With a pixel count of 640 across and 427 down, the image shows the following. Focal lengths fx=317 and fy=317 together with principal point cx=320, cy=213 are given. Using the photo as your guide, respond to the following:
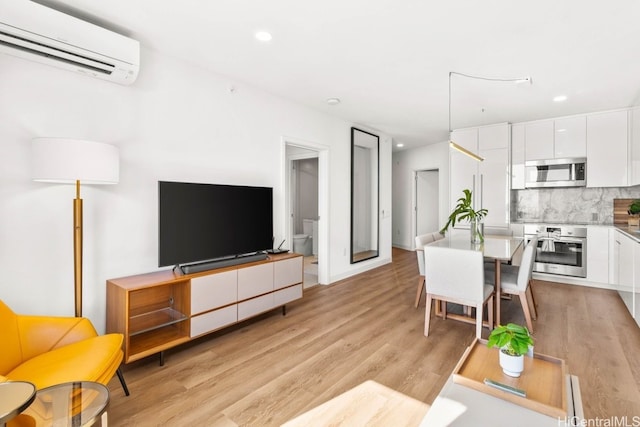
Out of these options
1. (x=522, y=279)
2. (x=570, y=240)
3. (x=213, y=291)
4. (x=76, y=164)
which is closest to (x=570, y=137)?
(x=570, y=240)

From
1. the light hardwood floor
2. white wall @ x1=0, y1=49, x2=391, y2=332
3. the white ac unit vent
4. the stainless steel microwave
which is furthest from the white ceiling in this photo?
the light hardwood floor

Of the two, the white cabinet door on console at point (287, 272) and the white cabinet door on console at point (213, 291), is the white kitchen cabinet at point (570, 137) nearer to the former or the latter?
the white cabinet door on console at point (287, 272)

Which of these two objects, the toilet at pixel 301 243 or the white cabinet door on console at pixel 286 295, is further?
the toilet at pixel 301 243

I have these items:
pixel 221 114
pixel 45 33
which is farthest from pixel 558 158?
pixel 45 33

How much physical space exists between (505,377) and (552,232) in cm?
410

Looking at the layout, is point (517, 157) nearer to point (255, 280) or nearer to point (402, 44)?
point (402, 44)

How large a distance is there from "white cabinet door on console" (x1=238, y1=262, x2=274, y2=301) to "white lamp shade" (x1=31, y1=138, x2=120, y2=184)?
1.41m

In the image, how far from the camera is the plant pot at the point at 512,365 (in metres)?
1.45

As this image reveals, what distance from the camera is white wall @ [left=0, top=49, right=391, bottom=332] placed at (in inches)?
81.7

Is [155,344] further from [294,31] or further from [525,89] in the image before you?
[525,89]

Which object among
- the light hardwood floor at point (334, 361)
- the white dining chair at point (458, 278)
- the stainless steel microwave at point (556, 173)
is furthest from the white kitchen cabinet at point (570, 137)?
the white dining chair at point (458, 278)

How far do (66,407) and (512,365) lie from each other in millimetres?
1914

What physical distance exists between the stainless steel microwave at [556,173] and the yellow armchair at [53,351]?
566 cm

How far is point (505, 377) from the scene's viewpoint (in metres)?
1.47
